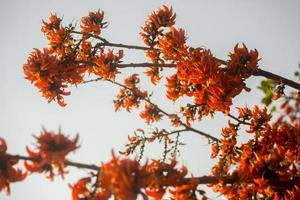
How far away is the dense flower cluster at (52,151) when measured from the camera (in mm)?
2512

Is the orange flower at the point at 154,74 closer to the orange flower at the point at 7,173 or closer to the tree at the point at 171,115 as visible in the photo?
the tree at the point at 171,115

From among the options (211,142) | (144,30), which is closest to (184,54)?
(144,30)

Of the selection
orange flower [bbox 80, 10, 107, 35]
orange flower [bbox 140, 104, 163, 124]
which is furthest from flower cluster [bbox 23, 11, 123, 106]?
orange flower [bbox 140, 104, 163, 124]

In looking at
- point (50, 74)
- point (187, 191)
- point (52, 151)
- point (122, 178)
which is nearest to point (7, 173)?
point (52, 151)

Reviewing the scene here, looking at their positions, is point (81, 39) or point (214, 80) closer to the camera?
point (214, 80)

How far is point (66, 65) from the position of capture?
5.15m

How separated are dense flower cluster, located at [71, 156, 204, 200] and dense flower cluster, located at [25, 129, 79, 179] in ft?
1.01

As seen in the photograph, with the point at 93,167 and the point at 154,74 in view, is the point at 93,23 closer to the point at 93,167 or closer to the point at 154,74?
the point at 154,74

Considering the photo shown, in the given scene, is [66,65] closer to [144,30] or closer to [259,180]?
[144,30]

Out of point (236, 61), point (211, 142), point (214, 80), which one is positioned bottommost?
point (211, 142)

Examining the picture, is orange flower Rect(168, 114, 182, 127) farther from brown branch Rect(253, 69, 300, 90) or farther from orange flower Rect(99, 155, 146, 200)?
orange flower Rect(99, 155, 146, 200)

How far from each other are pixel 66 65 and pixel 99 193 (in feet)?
9.29

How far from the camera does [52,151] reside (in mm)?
2549

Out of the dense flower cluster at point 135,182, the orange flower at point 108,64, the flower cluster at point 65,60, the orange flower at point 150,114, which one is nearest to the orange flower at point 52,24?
the flower cluster at point 65,60
